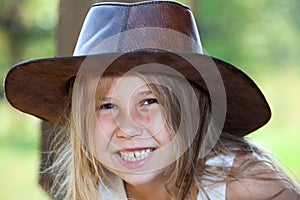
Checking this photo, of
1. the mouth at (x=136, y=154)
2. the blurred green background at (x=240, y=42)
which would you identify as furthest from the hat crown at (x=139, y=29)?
the blurred green background at (x=240, y=42)

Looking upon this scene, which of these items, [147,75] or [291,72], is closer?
[147,75]

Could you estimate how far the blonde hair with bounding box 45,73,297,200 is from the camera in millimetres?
1821

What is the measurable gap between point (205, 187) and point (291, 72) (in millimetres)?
5255

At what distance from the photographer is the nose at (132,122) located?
177cm

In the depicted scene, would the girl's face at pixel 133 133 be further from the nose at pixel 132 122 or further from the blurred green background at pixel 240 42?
the blurred green background at pixel 240 42

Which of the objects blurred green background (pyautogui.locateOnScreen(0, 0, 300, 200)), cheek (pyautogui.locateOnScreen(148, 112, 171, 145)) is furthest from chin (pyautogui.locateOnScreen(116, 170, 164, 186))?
blurred green background (pyautogui.locateOnScreen(0, 0, 300, 200))

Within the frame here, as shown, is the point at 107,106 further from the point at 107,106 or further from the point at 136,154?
the point at 136,154

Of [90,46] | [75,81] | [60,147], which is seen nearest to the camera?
[90,46]

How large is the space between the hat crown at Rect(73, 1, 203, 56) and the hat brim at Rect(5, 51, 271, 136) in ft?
0.12

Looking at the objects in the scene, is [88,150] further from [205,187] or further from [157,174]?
[205,187]

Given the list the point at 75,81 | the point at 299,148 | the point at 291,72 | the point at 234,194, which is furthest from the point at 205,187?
the point at 291,72

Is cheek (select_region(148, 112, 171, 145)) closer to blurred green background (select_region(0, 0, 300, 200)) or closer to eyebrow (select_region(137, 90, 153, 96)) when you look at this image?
eyebrow (select_region(137, 90, 153, 96))

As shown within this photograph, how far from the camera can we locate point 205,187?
6.28 feet

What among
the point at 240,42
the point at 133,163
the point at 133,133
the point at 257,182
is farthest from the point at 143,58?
the point at 240,42
